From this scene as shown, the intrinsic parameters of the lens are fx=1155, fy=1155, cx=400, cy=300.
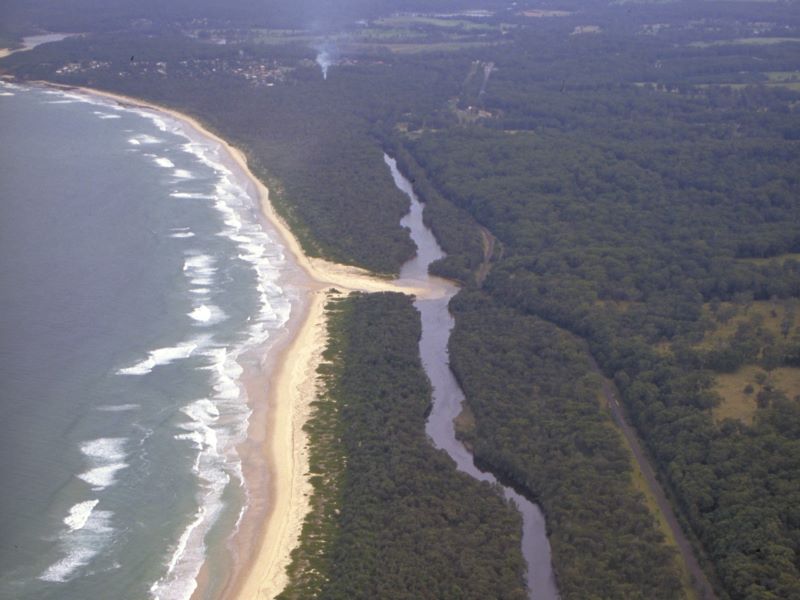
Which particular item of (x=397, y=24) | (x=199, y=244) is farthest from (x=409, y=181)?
(x=397, y=24)

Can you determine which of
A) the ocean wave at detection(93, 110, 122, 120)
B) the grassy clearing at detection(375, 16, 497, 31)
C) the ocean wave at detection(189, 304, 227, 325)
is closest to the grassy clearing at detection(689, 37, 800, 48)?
the grassy clearing at detection(375, 16, 497, 31)

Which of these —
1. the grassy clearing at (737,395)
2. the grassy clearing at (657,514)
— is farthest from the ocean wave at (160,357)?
the grassy clearing at (737,395)

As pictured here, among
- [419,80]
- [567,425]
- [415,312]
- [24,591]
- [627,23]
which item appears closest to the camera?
[24,591]

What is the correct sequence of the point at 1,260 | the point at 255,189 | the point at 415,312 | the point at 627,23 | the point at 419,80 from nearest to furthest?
the point at 415,312 < the point at 1,260 < the point at 255,189 < the point at 419,80 < the point at 627,23

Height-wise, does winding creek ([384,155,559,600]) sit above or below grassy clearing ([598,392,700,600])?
below

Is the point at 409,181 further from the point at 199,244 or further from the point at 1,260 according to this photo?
the point at 1,260

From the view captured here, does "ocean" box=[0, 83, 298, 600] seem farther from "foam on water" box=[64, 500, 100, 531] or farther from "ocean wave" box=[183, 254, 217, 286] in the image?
"ocean wave" box=[183, 254, 217, 286]
